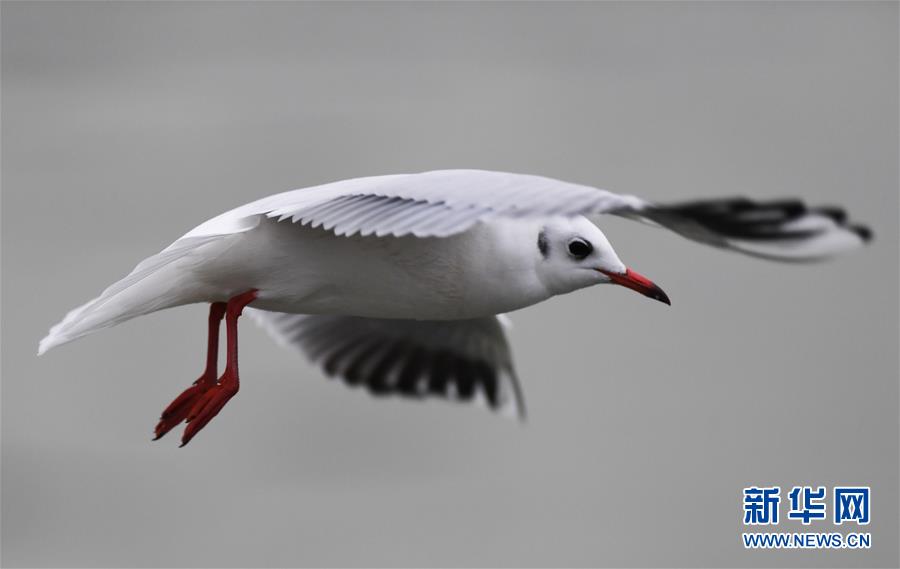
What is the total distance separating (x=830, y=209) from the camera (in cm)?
222

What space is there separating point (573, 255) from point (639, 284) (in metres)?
0.16

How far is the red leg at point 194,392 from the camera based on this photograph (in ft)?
9.83

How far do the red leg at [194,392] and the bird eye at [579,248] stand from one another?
29.1 inches

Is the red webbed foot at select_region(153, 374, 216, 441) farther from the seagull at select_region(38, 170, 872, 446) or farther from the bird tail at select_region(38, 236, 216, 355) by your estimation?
the bird tail at select_region(38, 236, 216, 355)

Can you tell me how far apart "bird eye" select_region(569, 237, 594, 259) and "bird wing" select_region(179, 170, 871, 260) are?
0.93 feet

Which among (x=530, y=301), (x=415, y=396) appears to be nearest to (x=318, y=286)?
(x=530, y=301)

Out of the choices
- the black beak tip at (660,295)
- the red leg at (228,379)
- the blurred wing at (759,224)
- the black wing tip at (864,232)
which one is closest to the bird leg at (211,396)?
the red leg at (228,379)

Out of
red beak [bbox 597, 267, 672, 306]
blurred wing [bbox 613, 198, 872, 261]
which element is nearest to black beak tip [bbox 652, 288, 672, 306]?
red beak [bbox 597, 267, 672, 306]

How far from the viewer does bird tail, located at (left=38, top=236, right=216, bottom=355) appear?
279 cm

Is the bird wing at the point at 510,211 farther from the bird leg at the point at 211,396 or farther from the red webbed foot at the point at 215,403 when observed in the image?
the red webbed foot at the point at 215,403

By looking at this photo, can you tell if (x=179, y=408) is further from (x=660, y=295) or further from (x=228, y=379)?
(x=660, y=295)

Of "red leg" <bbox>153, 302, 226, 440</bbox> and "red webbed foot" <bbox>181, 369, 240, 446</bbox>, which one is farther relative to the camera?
"red leg" <bbox>153, 302, 226, 440</bbox>

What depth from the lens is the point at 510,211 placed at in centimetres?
237

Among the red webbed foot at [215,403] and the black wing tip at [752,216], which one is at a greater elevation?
the black wing tip at [752,216]
